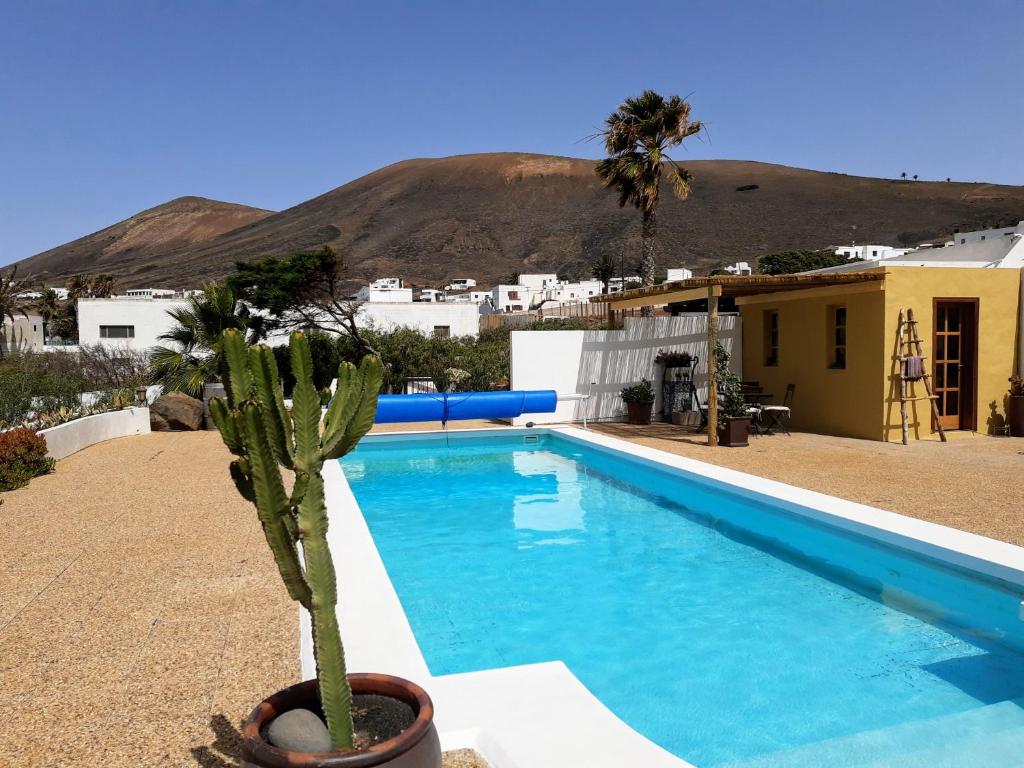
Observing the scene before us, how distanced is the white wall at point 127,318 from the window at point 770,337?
77.0ft

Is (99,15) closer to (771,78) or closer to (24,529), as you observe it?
(24,529)

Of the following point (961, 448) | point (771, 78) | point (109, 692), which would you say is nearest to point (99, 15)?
point (109, 692)

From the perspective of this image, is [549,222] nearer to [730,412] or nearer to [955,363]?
Answer: [955,363]

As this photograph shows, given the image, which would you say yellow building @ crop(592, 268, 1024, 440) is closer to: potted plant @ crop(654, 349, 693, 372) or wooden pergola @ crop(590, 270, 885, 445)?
wooden pergola @ crop(590, 270, 885, 445)

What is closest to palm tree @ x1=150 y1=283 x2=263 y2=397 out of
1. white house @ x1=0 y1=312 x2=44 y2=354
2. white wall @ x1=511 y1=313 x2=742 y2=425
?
white wall @ x1=511 y1=313 x2=742 y2=425

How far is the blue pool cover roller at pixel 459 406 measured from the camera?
1291cm

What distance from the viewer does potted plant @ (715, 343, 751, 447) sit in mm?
11109

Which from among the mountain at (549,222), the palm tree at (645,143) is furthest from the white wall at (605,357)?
the mountain at (549,222)

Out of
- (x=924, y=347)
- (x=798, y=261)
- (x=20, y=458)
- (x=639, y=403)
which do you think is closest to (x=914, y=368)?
(x=924, y=347)

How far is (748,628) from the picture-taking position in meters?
4.92

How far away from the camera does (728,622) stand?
16.5 feet

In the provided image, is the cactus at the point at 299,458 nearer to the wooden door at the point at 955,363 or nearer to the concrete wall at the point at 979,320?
the concrete wall at the point at 979,320

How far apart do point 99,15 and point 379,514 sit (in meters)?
16.4

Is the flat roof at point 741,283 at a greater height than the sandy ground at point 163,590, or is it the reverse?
the flat roof at point 741,283
